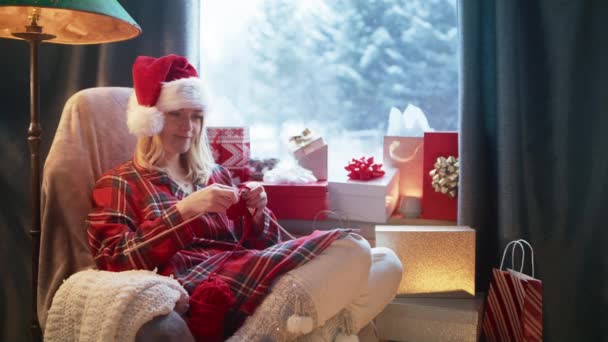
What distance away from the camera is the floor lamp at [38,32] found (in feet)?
5.62

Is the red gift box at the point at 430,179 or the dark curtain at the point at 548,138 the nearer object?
the dark curtain at the point at 548,138

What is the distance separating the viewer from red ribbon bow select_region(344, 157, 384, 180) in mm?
2285

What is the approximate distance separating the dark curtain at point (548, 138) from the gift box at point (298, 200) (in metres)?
0.49

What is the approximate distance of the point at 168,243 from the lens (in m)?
1.58

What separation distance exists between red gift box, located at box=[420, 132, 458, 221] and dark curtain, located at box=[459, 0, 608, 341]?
0.36ft

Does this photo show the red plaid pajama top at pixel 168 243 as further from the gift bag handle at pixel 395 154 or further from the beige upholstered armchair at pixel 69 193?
the gift bag handle at pixel 395 154

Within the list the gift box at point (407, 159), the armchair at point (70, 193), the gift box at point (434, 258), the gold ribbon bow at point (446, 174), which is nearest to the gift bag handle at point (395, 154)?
the gift box at point (407, 159)

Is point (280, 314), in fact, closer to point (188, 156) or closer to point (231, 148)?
point (188, 156)

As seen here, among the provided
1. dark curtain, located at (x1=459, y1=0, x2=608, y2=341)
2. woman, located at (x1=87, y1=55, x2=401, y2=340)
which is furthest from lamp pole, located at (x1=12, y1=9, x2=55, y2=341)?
dark curtain, located at (x1=459, y1=0, x2=608, y2=341)

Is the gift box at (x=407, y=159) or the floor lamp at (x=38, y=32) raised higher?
the floor lamp at (x=38, y=32)

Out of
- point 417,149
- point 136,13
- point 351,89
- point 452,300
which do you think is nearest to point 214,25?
point 136,13

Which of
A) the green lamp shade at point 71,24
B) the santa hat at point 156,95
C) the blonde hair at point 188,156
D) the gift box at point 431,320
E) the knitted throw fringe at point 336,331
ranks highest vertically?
the green lamp shade at point 71,24

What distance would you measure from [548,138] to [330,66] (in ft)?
3.06

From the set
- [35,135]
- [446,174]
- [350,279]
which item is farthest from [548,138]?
[35,135]
